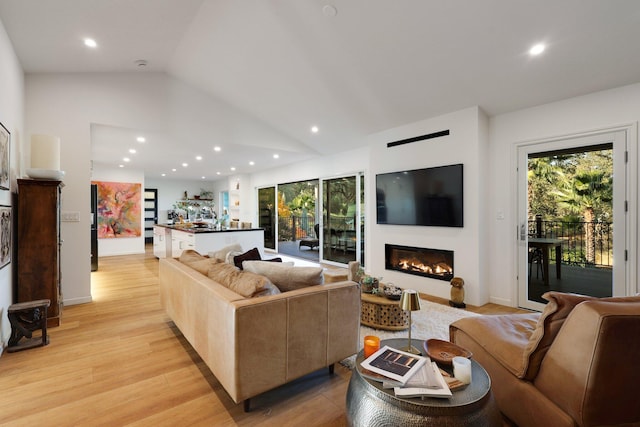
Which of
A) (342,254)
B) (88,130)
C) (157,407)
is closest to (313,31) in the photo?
(88,130)

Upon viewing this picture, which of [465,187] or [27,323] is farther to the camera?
[465,187]

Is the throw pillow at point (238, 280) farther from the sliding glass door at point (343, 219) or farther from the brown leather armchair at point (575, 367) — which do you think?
the sliding glass door at point (343, 219)

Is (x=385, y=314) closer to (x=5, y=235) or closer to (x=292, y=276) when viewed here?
(x=292, y=276)

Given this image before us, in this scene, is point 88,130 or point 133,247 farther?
point 133,247

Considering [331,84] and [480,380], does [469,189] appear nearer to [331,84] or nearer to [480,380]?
[331,84]

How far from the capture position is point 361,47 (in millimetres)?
3229

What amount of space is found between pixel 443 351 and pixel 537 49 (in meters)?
3.00

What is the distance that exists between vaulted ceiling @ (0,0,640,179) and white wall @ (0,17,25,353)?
0.74 feet

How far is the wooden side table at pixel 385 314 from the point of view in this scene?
296cm

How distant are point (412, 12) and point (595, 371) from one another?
9.74 feet

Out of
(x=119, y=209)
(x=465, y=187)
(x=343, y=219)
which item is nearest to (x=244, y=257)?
(x=465, y=187)

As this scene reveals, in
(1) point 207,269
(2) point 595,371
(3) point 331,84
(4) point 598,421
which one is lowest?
(4) point 598,421

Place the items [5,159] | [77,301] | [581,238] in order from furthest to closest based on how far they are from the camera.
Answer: [77,301] < [581,238] < [5,159]

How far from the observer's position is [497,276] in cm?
394
